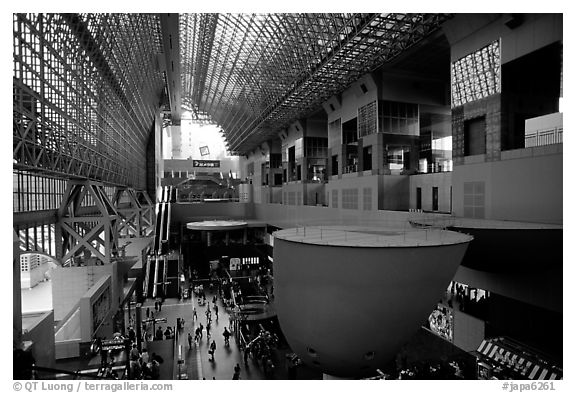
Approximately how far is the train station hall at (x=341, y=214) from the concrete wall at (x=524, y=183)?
6 centimetres

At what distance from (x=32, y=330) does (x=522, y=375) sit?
17.8m

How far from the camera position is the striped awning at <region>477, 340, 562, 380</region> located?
43.3ft

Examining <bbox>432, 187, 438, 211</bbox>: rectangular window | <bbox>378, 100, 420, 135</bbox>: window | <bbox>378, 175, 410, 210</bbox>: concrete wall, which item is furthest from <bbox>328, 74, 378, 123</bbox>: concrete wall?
<bbox>432, 187, 438, 211</bbox>: rectangular window

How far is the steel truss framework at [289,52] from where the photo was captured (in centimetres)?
1969

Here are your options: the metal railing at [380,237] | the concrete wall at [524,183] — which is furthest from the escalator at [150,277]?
the concrete wall at [524,183]

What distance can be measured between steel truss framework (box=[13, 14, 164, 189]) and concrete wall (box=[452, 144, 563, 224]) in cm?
1797

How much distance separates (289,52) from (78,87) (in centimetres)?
1549

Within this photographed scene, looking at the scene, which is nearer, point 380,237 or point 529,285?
point 380,237

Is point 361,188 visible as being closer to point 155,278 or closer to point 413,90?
point 413,90

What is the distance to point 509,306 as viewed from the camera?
16.6m

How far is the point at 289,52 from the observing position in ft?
92.6

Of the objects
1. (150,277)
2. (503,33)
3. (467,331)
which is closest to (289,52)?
(503,33)

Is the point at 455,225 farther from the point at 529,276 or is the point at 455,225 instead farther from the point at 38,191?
the point at 38,191

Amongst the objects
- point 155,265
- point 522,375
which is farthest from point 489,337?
point 155,265
